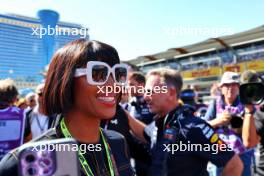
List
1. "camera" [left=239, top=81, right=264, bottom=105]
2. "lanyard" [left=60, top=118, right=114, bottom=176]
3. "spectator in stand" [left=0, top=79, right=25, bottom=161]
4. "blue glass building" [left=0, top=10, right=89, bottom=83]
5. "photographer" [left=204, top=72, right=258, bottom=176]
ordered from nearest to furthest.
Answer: "lanyard" [left=60, top=118, right=114, bottom=176] < "camera" [left=239, top=81, right=264, bottom=105] < "photographer" [left=204, top=72, right=258, bottom=176] < "spectator in stand" [left=0, top=79, right=25, bottom=161] < "blue glass building" [left=0, top=10, right=89, bottom=83]

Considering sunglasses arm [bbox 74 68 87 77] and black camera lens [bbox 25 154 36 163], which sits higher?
sunglasses arm [bbox 74 68 87 77]

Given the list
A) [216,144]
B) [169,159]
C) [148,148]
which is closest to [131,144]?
[148,148]

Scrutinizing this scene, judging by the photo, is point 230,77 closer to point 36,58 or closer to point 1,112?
point 1,112

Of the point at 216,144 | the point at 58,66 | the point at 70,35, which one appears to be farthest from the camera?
the point at 70,35

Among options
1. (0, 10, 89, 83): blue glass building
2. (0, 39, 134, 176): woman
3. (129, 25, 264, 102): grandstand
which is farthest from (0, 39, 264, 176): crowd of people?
(129, 25, 264, 102): grandstand

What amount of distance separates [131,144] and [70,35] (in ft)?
6.32

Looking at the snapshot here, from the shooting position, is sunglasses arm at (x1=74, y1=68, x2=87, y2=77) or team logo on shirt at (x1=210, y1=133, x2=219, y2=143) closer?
sunglasses arm at (x1=74, y1=68, x2=87, y2=77)

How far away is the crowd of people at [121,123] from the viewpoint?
135cm

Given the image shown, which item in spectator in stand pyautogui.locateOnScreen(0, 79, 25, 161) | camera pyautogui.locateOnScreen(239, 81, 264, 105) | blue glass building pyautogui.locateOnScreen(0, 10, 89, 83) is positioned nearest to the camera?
camera pyautogui.locateOnScreen(239, 81, 264, 105)

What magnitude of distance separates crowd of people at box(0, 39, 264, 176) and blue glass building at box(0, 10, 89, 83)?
1.64 metres

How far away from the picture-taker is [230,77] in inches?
138

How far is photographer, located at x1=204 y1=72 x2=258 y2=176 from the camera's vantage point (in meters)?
2.38

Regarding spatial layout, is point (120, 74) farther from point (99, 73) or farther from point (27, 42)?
point (27, 42)
